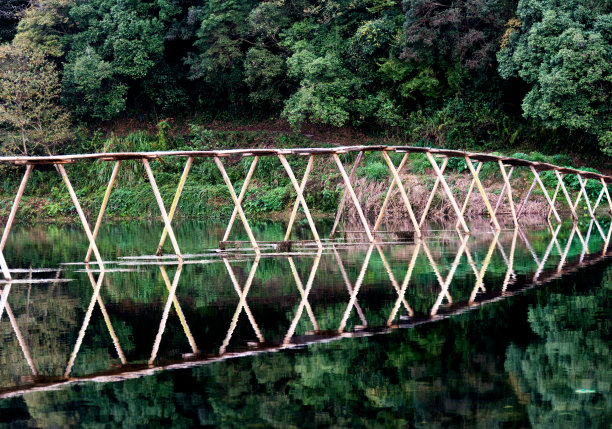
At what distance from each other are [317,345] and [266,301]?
11.5 feet

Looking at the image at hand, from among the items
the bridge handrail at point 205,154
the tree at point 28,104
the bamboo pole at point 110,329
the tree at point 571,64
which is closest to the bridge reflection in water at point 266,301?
the bamboo pole at point 110,329

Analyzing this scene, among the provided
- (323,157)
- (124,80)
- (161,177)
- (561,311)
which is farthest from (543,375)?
(124,80)

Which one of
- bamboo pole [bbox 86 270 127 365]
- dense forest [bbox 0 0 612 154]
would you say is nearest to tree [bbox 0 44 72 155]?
dense forest [bbox 0 0 612 154]

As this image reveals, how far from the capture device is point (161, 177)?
1775 inches

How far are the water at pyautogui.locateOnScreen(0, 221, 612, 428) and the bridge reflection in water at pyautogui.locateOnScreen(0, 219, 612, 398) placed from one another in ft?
0.15

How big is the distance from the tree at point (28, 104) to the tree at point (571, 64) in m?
28.1

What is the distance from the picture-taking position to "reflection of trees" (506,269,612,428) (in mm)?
6512

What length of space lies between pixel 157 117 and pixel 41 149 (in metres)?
9.26

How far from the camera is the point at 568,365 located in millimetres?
8000

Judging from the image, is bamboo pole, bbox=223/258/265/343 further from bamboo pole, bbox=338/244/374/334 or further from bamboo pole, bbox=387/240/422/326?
bamboo pole, bbox=387/240/422/326

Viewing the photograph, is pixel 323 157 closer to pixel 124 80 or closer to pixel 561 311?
pixel 124 80

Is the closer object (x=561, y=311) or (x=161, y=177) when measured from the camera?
(x=561, y=311)

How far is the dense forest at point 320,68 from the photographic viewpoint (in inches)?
1372

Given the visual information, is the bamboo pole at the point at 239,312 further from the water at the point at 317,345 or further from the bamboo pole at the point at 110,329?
the bamboo pole at the point at 110,329
